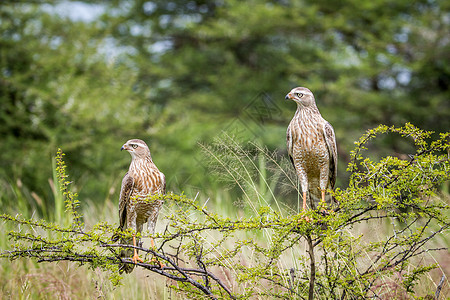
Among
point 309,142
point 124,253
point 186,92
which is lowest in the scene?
point 124,253

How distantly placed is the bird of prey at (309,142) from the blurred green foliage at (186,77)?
153 inches

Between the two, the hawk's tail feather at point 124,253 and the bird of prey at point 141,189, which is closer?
the hawk's tail feather at point 124,253

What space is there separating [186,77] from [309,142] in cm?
1354

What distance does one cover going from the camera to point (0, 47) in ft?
35.2

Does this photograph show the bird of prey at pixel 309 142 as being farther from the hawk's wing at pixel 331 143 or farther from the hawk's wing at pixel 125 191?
the hawk's wing at pixel 125 191

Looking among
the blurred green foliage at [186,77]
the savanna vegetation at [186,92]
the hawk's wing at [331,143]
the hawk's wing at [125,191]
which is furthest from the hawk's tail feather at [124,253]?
the blurred green foliage at [186,77]

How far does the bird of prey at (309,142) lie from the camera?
353 cm

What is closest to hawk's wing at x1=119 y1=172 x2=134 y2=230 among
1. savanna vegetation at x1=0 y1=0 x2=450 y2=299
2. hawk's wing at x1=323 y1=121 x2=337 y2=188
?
savanna vegetation at x1=0 y1=0 x2=450 y2=299

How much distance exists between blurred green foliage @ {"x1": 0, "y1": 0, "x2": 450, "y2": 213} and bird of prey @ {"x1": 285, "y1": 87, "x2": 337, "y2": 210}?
3893mm

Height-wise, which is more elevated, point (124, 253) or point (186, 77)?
point (186, 77)

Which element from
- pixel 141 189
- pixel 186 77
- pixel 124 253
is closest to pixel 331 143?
pixel 141 189

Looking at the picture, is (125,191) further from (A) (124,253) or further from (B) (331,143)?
(B) (331,143)

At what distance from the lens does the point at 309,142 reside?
3521 millimetres

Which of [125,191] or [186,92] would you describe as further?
[186,92]
